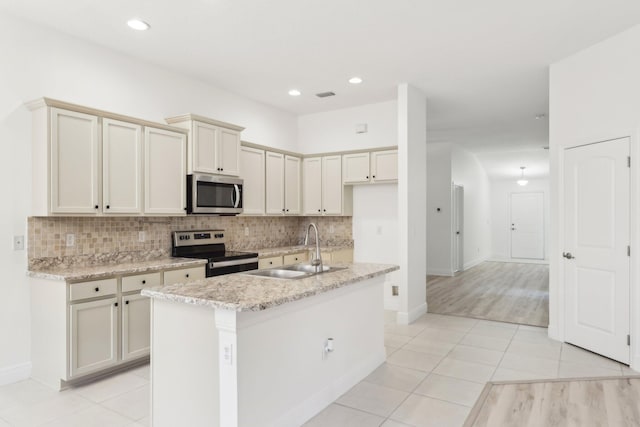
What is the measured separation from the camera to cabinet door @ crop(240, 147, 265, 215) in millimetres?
5164

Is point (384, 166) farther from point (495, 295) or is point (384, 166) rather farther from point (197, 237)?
point (495, 295)

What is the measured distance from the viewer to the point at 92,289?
10.4 ft

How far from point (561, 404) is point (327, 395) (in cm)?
163

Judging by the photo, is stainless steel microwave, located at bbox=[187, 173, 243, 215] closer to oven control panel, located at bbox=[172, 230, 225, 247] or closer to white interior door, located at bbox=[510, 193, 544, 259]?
oven control panel, located at bbox=[172, 230, 225, 247]

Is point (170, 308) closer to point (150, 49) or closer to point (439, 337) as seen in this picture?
point (150, 49)

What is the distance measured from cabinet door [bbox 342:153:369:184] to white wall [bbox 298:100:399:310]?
0.24 metres

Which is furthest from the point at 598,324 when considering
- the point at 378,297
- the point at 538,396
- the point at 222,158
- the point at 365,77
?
the point at 222,158

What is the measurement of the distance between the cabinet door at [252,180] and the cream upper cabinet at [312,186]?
0.90 meters

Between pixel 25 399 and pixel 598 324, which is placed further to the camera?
pixel 598 324

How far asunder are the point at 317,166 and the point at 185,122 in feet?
7.58

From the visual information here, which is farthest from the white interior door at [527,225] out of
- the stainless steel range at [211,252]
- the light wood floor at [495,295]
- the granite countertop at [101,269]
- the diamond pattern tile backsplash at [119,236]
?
the granite countertop at [101,269]

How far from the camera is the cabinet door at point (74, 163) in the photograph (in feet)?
10.5

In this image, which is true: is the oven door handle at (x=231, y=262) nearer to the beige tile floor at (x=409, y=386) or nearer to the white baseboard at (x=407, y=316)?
the beige tile floor at (x=409, y=386)

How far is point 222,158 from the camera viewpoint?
4582mm
